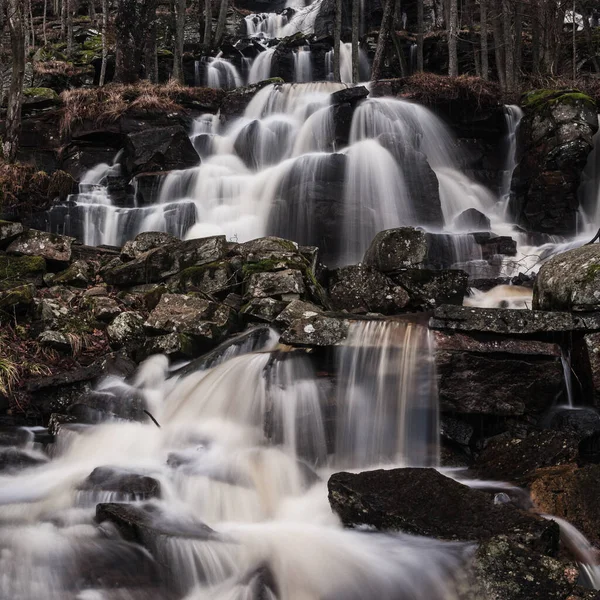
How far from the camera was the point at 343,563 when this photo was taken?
405 centimetres

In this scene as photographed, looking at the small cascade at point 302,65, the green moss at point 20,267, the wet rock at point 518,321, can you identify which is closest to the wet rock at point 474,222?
the wet rock at point 518,321

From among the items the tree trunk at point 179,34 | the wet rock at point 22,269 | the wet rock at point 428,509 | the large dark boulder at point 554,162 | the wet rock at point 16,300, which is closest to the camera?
the wet rock at point 428,509

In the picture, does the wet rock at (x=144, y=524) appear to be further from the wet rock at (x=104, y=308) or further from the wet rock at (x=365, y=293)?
the wet rock at (x=365, y=293)

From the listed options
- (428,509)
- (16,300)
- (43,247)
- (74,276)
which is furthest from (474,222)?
(428,509)

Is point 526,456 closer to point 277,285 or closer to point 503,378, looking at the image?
point 503,378

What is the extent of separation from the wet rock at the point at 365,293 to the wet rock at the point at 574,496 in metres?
4.01

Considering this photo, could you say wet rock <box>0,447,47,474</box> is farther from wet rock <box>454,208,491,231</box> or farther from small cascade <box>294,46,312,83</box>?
small cascade <box>294,46,312,83</box>

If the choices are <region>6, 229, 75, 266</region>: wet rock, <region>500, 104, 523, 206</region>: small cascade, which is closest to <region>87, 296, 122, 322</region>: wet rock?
<region>6, 229, 75, 266</region>: wet rock

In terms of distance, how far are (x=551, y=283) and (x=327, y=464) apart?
10.6ft

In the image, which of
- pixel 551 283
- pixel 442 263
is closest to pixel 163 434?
pixel 551 283

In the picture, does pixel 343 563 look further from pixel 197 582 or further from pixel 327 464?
pixel 327 464

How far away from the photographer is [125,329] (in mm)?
7770

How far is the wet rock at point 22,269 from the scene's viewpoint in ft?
28.1

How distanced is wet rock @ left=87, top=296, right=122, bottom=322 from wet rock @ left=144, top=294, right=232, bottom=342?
0.75 meters
